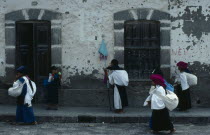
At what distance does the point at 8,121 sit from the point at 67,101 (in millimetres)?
2240

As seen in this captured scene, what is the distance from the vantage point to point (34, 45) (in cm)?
1279

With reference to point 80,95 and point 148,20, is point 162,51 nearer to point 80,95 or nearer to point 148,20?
point 148,20

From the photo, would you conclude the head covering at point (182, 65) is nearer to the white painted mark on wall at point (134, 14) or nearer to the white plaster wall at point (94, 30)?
the white plaster wall at point (94, 30)

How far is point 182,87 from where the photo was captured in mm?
11812

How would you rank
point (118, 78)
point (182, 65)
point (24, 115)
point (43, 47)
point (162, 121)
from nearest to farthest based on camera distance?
point (162, 121) → point (24, 115) → point (118, 78) → point (182, 65) → point (43, 47)

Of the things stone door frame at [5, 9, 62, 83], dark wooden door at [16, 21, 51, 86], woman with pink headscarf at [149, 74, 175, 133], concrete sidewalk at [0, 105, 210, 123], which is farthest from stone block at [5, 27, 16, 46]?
woman with pink headscarf at [149, 74, 175, 133]

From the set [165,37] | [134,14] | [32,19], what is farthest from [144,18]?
[32,19]

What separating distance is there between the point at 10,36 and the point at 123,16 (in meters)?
3.27

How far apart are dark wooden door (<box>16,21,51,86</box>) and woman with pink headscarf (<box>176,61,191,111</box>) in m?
3.76

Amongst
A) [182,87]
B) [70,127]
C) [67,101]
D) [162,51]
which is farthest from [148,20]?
[70,127]

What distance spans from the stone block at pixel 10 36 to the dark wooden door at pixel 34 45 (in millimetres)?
139

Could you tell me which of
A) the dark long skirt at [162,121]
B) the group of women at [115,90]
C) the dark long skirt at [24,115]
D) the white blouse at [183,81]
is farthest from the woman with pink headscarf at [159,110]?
the dark long skirt at [24,115]

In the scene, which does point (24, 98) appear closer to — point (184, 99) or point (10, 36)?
point (10, 36)

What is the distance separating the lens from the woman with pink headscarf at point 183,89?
11789 millimetres
